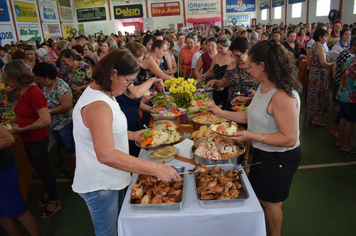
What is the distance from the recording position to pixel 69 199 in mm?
3119

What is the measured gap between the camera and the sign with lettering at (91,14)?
21438mm

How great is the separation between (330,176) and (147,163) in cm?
299

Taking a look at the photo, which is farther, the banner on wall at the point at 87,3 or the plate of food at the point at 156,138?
the banner on wall at the point at 87,3

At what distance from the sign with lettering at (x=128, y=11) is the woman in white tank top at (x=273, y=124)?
22.6m

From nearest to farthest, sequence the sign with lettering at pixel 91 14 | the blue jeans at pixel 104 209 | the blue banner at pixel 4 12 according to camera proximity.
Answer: the blue jeans at pixel 104 209
the blue banner at pixel 4 12
the sign with lettering at pixel 91 14

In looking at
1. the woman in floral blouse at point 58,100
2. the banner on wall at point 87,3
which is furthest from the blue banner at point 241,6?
the woman in floral blouse at point 58,100

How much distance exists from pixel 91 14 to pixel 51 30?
6.75m

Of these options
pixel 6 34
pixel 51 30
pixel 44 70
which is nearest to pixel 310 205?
pixel 44 70

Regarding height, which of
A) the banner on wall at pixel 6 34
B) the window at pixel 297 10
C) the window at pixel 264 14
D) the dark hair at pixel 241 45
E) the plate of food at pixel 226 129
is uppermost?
the window at pixel 264 14

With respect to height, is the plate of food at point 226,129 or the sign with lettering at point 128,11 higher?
the sign with lettering at point 128,11

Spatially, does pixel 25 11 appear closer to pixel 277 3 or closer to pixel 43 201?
pixel 43 201

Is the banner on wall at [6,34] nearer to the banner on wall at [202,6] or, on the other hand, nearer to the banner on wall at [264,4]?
A: the banner on wall at [202,6]

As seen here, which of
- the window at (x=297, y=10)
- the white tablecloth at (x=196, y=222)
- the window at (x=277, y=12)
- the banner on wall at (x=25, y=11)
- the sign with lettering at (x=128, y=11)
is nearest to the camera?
the white tablecloth at (x=196, y=222)

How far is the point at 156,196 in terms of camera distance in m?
1.41
